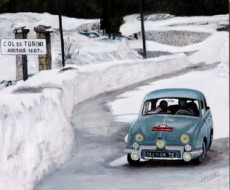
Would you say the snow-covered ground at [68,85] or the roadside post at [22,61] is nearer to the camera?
the snow-covered ground at [68,85]

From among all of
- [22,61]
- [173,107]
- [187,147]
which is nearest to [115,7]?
[173,107]

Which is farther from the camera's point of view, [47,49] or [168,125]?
[47,49]

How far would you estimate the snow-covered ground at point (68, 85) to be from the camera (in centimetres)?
706

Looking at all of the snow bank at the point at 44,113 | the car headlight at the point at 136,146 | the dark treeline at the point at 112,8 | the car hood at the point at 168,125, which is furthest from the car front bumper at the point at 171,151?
the dark treeline at the point at 112,8

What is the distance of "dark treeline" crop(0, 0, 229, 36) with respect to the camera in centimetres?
823

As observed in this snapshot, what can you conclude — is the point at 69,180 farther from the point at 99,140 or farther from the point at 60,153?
the point at 99,140

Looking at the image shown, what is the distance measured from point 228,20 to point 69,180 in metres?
3.03

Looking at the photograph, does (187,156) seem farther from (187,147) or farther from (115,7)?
(115,7)

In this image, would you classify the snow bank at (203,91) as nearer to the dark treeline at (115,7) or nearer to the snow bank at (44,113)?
the snow bank at (44,113)

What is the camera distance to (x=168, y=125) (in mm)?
8664

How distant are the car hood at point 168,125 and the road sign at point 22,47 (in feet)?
7.40

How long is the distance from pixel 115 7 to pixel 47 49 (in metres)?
2.53

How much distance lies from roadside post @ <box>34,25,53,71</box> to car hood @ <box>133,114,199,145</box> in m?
2.51

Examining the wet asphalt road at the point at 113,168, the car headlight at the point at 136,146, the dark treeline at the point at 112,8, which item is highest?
the dark treeline at the point at 112,8
